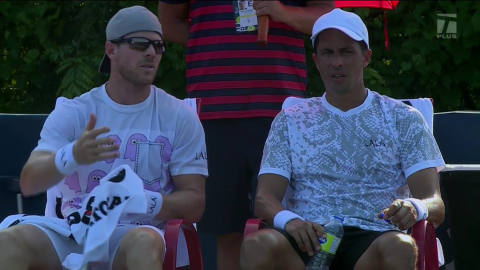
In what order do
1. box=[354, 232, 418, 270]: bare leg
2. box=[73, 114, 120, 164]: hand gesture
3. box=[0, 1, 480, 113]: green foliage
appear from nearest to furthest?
1. box=[354, 232, 418, 270]: bare leg
2. box=[73, 114, 120, 164]: hand gesture
3. box=[0, 1, 480, 113]: green foliage

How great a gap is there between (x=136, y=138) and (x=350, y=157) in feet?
2.98

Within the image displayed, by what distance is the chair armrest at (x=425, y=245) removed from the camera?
138 inches

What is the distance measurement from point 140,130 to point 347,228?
970 mm

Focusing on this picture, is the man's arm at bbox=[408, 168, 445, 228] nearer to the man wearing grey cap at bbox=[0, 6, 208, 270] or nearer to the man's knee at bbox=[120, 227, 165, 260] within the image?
the man wearing grey cap at bbox=[0, 6, 208, 270]

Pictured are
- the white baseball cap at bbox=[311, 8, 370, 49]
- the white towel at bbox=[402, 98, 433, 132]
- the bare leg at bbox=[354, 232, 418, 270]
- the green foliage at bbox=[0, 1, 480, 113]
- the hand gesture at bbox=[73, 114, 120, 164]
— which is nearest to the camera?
the bare leg at bbox=[354, 232, 418, 270]

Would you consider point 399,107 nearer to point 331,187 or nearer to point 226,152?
point 331,187

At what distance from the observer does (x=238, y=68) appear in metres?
4.35

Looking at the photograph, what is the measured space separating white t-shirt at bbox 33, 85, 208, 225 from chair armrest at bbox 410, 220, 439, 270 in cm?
96

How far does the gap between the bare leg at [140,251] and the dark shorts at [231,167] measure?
88cm

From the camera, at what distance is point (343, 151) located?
12.5ft

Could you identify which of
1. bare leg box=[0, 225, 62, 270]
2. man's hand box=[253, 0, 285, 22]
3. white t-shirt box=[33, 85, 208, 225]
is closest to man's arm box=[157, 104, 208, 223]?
white t-shirt box=[33, 85, 208, 225]

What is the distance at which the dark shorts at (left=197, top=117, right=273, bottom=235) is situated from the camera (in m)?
4.36

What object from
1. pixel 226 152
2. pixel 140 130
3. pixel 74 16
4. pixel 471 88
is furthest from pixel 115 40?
pixel 471 88

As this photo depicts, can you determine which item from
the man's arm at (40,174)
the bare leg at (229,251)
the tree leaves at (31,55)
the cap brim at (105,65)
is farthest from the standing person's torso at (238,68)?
the tree leaves at (31,55)
